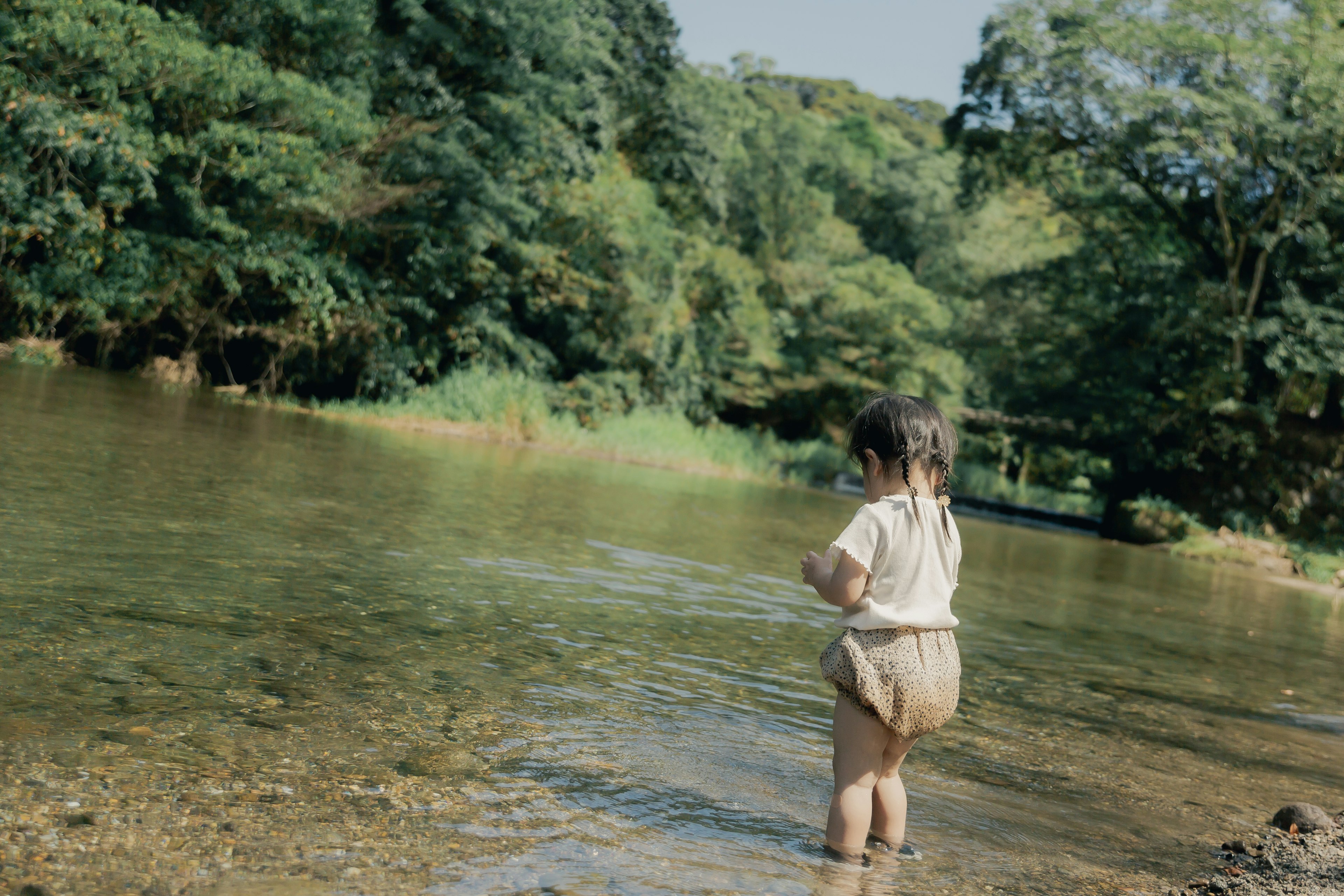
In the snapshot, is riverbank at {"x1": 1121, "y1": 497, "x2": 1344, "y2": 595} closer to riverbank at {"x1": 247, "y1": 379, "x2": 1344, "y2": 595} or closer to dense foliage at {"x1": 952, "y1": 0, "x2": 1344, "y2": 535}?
riverbank at {"x1": 247, "y1": 379, "x2": 1344, "y2": 595}

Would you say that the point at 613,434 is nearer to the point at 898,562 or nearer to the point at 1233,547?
the point at 1233,547

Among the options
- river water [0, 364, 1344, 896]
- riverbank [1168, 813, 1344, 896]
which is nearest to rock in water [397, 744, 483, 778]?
river water [0, 364, 1344, 896]

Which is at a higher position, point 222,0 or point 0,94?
point 222,0

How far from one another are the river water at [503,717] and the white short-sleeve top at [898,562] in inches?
26.2

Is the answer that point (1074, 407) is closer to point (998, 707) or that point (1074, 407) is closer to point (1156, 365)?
point (1156, 365)

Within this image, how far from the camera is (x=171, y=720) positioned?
10.2 feet

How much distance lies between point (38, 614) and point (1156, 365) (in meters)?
29.5

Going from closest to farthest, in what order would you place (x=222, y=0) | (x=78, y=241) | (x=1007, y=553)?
(x=1007, y=553)
(x=78, y=241)
(x=222, y=0)

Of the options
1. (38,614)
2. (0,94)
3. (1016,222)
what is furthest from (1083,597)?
(1016,222)

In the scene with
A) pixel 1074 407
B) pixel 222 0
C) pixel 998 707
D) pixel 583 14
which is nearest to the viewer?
pixel 998 707

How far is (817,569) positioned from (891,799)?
27.3 inches

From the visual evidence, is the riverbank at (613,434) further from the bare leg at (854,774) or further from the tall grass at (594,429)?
the bare leg at (854,774)

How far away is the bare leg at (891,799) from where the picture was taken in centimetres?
316

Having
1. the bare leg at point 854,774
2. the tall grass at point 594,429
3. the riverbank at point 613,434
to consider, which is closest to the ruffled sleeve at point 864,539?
the bare leg at point 854,774
